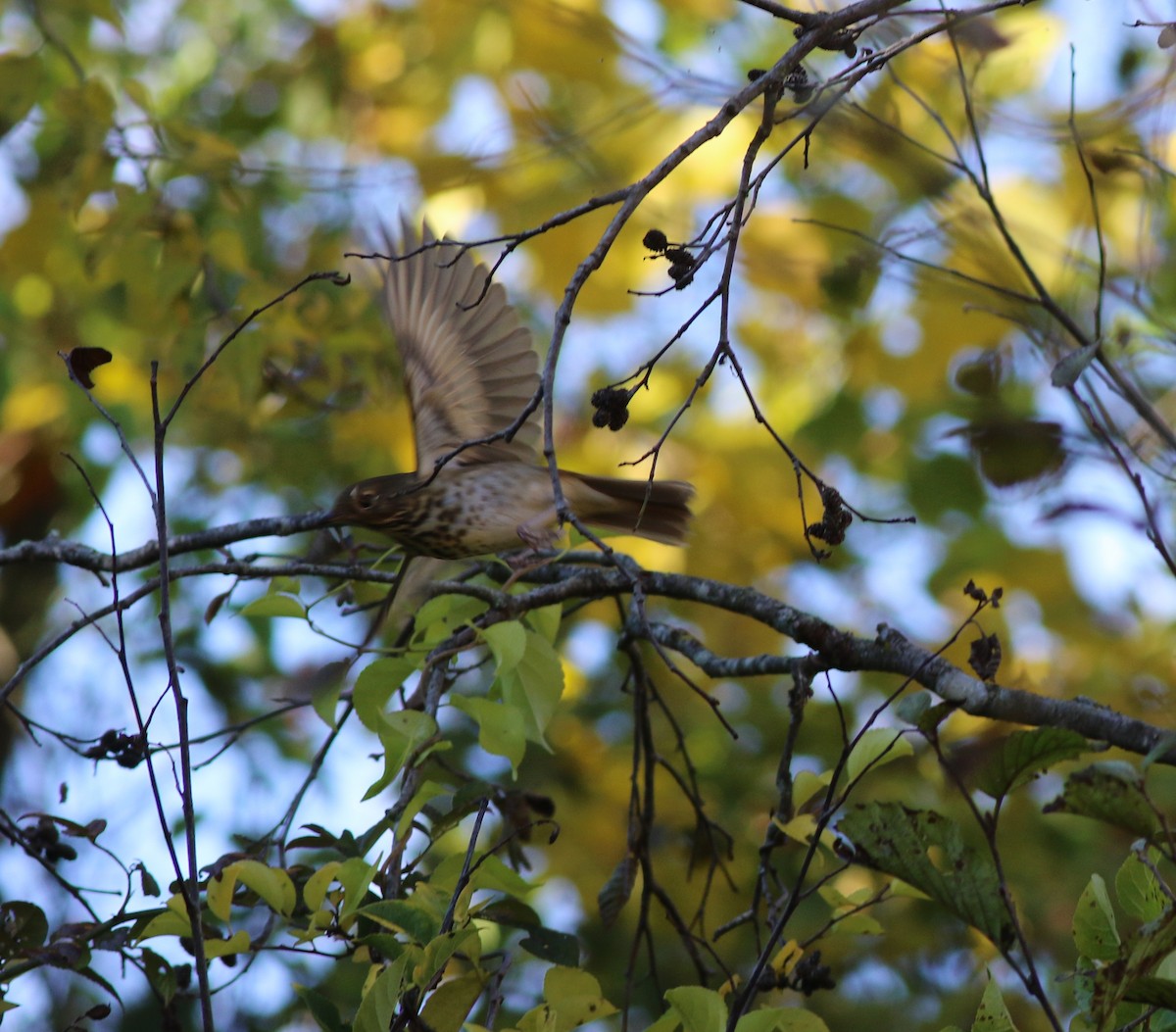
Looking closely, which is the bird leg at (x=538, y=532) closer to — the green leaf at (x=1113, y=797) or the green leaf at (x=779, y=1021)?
the green leaf at (x=779, y=1021)

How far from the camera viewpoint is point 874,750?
183 centimetres

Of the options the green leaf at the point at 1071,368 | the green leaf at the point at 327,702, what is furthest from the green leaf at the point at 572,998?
the green leaf at the point at 1071,368

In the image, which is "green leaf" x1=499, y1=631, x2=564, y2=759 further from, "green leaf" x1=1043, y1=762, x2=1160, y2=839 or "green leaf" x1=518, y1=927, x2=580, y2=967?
"green leaf" x1=1043, y1=762, x2=1160, y2=839

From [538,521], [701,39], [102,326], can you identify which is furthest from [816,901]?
[102,326]

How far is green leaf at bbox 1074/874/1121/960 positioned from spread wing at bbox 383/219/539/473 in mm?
1661

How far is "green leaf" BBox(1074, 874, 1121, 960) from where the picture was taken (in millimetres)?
1510

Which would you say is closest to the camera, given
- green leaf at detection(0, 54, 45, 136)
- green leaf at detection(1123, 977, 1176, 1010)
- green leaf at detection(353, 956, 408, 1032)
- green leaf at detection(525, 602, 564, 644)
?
green leaf at detection(1123, 977, 1176, 1010)

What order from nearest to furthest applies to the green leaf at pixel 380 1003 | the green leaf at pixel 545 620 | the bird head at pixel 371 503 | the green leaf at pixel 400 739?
the green leaf at pixel 380 1003
the green leaf at pixel 400 739
the green leaf at pixel 545 620
the bird head at pixel 371 503

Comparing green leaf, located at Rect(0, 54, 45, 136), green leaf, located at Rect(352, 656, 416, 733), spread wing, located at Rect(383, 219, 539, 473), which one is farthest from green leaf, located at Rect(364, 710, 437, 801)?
green leaf, located at Rect(0, 54, 45, 136)

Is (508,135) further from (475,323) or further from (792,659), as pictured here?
(792,659)

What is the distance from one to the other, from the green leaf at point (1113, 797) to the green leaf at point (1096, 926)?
0.08 m

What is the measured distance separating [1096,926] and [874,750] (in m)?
0.40

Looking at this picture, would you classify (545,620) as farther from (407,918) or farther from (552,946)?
(407,918)

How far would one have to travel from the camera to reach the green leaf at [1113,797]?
1491mm
